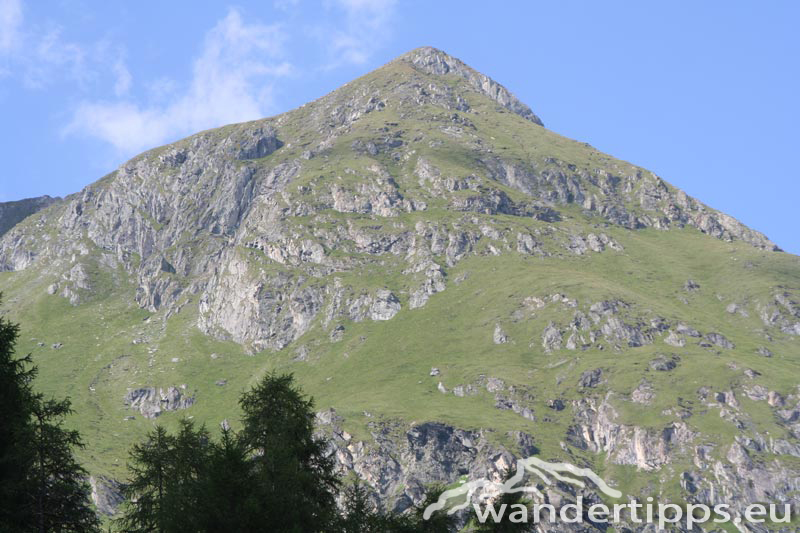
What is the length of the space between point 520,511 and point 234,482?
931 inches

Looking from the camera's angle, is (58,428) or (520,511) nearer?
(58,428)

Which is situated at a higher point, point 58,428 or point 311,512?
point 58,428

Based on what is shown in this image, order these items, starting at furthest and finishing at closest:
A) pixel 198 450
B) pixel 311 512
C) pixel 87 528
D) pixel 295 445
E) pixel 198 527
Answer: pixel 198 450 < pixel 295 445 < pixel 311 512 < pixel 87 528 < pixel 198 527

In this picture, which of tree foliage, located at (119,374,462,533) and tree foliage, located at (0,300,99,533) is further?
tree foliage, located at (119,374,462,533)

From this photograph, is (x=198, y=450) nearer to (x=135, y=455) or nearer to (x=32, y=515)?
(x=135, y=455)

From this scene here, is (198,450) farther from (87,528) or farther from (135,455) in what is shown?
(87,528)

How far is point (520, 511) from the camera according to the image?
5566 cm

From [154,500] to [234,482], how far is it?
17.0 meters

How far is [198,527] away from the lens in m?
38.2

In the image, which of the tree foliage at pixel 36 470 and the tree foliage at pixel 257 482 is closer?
the tree foliage at pixel 36 470

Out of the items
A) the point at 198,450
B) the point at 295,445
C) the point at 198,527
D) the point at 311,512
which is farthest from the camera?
the point at 198,450

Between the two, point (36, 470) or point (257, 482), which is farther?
point (257, 482)

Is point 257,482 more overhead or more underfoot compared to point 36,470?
more underfoot

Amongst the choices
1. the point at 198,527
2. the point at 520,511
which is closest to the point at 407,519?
the point at 520,511
